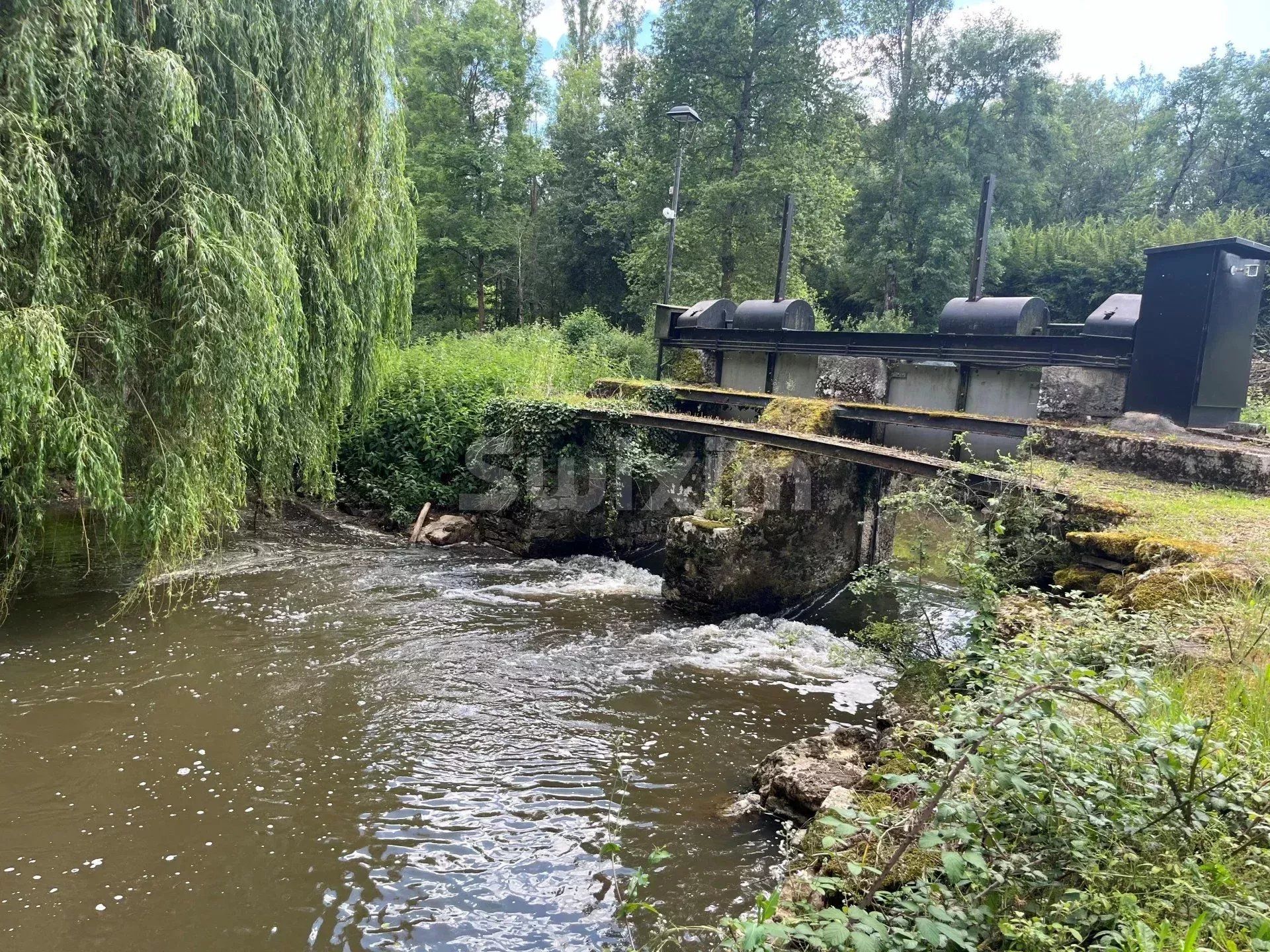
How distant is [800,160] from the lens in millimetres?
18109

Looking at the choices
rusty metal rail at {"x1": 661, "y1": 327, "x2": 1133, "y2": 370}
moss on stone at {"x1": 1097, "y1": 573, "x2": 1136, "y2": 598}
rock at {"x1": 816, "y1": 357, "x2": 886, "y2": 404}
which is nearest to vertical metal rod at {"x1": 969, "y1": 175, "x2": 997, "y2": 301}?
rusty metal rail at {"x1": 661, "y1": 327, "x2": 1133, "y2": 370}

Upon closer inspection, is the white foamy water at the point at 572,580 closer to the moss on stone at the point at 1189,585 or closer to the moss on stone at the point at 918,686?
the moss on stone at the point at 918,686

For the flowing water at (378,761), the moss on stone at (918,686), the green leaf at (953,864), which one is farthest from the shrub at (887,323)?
the green leaf at (953,864)

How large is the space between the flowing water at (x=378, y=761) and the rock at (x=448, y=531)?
9.17 ft

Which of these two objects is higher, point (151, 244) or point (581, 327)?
point (151, 244)

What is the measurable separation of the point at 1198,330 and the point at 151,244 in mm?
9896

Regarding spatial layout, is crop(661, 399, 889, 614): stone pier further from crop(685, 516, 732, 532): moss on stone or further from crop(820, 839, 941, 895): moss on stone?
crop(820, 839, 941, 895): moss on stone

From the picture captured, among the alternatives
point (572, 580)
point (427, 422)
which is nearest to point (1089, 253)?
point (427, 422)

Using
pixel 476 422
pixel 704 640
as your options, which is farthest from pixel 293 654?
pixel 476 422

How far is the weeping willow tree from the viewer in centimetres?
582

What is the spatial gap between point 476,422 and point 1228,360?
33.5 ft

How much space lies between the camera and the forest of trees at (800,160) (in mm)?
18562

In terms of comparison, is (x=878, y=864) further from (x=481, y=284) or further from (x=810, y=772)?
(x=481, y=284)

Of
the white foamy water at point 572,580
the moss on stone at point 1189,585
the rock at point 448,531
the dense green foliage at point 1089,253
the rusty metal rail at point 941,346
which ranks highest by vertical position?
the dense green foliage at point 1089,253
